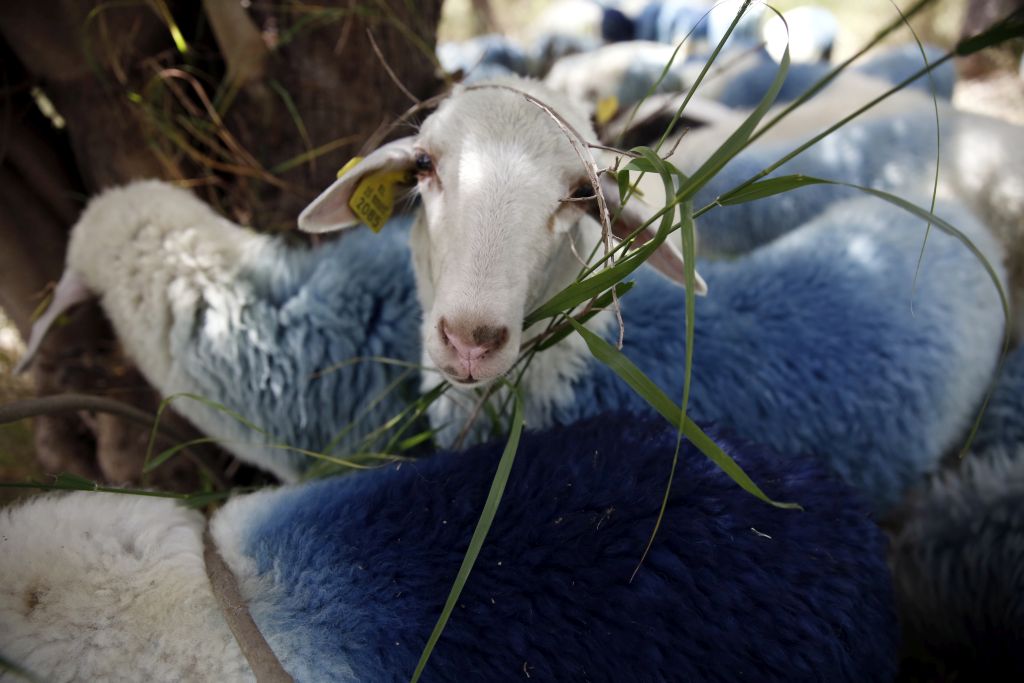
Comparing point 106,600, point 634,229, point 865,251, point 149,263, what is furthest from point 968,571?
point 149,263

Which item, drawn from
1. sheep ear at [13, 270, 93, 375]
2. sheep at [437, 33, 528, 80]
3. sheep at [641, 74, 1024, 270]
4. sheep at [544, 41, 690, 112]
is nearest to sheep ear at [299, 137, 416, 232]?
sheep ear at [13, 270, 93, 375]

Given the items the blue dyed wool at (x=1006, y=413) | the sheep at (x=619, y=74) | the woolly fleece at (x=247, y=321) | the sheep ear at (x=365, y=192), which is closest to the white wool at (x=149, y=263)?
the woolly fleece at (x=247, y=321)

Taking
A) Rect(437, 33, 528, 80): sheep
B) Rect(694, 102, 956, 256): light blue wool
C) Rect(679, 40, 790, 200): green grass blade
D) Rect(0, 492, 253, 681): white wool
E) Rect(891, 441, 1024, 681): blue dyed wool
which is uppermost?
Rect(437, 33, 528, 80): sheep

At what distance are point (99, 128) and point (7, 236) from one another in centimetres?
29

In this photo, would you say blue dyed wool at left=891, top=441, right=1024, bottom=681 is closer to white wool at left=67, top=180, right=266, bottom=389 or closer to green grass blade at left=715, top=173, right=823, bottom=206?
green grass blade at left=715, top=173, right=823, bottom=206

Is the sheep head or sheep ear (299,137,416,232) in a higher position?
sheep ear (299,137,416,232)

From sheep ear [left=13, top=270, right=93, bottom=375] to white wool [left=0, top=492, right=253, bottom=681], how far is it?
0.50 metres

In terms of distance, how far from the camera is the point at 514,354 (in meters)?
0.75

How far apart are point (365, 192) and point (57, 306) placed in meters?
0.68

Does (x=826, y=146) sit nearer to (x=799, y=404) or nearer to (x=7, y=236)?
(x=799, y=404)

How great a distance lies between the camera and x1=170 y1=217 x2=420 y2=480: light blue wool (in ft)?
3.96

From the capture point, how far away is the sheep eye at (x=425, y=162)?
89 centimetres

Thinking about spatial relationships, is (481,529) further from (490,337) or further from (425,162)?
(425,162)

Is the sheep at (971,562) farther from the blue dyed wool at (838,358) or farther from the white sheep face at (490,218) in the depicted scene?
the white sheep face at (490,218)
